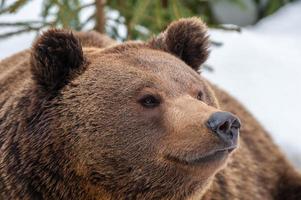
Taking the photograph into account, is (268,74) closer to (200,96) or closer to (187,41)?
(187,41)

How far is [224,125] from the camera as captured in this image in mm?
3566

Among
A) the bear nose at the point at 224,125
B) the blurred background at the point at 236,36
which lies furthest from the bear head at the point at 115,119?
the blurred background at the point at 236,36

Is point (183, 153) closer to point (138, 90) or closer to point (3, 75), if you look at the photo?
point (138, 90)

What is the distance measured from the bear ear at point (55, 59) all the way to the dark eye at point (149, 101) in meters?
0.39

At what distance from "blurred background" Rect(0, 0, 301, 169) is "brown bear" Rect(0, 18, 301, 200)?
2.37 m

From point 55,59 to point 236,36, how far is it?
511cm

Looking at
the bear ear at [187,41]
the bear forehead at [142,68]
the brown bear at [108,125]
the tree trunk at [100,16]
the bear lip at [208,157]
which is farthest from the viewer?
the tree trunk at [100,16]

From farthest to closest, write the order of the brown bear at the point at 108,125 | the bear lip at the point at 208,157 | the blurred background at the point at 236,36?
1. the blurred background at the point at 236,36
2. the brown bear at the point at 108,125
3. the bear lip at the point at 208,157

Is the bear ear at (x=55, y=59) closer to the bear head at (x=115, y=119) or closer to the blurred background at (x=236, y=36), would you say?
the bear head at (x=115, y=119)

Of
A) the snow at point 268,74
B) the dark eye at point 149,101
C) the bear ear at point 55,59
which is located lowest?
the snow at point 268,74

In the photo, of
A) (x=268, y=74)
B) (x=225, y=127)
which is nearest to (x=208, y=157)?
(x=225, y=127)

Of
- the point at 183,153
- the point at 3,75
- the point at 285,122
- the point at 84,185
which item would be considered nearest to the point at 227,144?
the point at 183,153

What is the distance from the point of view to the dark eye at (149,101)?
3.89m

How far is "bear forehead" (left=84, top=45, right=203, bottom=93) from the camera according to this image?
3.95m
